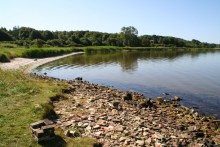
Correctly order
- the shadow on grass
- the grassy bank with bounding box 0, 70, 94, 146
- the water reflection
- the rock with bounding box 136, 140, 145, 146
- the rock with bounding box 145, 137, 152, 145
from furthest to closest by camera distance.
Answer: the water reflection < the rock with bounding box 145, 137, 152, 145 < the rock with bounding box 136, 140, 145, 146 < the grassy bank with bounding box 0, 70, 94, 146 < the shadow on grass

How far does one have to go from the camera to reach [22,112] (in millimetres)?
20234

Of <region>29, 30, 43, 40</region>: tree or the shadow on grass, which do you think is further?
<region>29, 30, 43, 40</region>: tree

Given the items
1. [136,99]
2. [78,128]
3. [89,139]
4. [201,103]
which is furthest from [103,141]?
[201,103]

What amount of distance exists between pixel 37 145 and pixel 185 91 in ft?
101

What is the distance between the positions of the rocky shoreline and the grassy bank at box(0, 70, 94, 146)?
1.20 meters

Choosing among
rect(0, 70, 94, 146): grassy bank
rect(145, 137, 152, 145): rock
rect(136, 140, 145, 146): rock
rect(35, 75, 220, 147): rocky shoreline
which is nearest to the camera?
rect(0, 70, 94, 146): grassy bank

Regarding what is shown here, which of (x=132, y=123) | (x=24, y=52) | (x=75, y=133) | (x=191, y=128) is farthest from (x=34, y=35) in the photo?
(x=75, y=133)

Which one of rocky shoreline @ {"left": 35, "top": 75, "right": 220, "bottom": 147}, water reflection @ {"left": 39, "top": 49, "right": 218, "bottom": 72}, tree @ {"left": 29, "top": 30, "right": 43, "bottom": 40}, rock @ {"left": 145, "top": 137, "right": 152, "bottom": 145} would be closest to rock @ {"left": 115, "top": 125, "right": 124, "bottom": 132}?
rocky shoreline @ {"left": 35, "top": 75, "right": 220, "bottom": 147}

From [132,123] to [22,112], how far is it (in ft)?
27.6

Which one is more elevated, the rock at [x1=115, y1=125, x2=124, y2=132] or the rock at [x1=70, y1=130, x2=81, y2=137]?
the rock at [x1=70, y1=130, x2=81, y2=137]

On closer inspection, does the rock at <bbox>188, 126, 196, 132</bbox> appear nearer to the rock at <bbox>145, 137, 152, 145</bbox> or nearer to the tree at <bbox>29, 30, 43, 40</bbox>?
the rock at <bbox>145, 137, 152, 145</bbox>

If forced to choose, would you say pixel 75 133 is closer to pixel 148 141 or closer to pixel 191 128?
pixel 148 141

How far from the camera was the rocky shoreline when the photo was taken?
59.1 feet

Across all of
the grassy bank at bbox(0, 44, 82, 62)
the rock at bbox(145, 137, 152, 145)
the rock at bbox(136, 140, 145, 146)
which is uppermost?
the grassy bank at bbox(0, 44, 82, 62)
